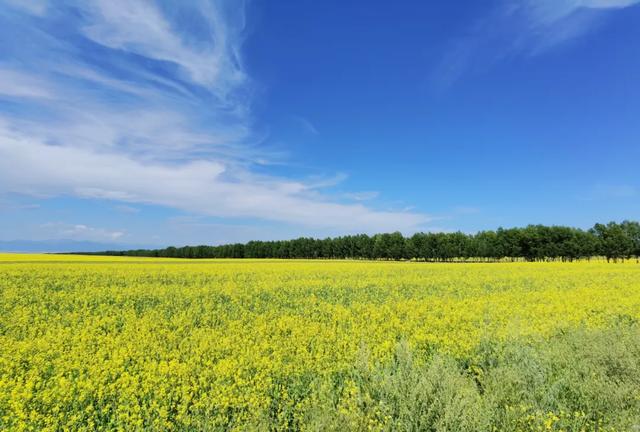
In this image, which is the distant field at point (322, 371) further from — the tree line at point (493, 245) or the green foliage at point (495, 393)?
the tree line at point (493, 245)

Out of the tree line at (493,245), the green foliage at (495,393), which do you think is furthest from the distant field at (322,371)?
the tree line at (493,245)

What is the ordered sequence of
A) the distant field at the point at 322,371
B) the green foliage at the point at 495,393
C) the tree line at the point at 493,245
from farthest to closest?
1. the tree line at the point at 493,245
2. the distant field at the point at 322,371
3. the green foliage at the point at 495,393

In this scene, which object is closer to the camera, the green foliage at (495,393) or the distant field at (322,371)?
the green foliage at (495,393)

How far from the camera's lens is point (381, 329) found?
9.08 metres

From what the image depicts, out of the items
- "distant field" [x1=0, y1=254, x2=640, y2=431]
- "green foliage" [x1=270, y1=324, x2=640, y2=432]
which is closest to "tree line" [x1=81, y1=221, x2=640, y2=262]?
"distant field" [x1=0, y1=254, x2=640, y2=431]

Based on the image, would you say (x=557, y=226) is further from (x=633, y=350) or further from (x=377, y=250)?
(x=633, y=350)

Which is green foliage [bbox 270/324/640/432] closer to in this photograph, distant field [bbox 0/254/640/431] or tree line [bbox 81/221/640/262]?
distant field [bbox 0/254/640/431]

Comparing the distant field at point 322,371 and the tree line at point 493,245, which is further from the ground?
the tree line at point 493,245

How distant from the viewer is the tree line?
343 ft

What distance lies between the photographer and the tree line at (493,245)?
105 meters

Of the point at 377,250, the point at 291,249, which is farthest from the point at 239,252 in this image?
the point at 377,250

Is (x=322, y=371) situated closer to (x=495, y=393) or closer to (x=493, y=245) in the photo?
(x=495, y=393)

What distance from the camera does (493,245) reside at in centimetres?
11156

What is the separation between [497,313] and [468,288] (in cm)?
851
